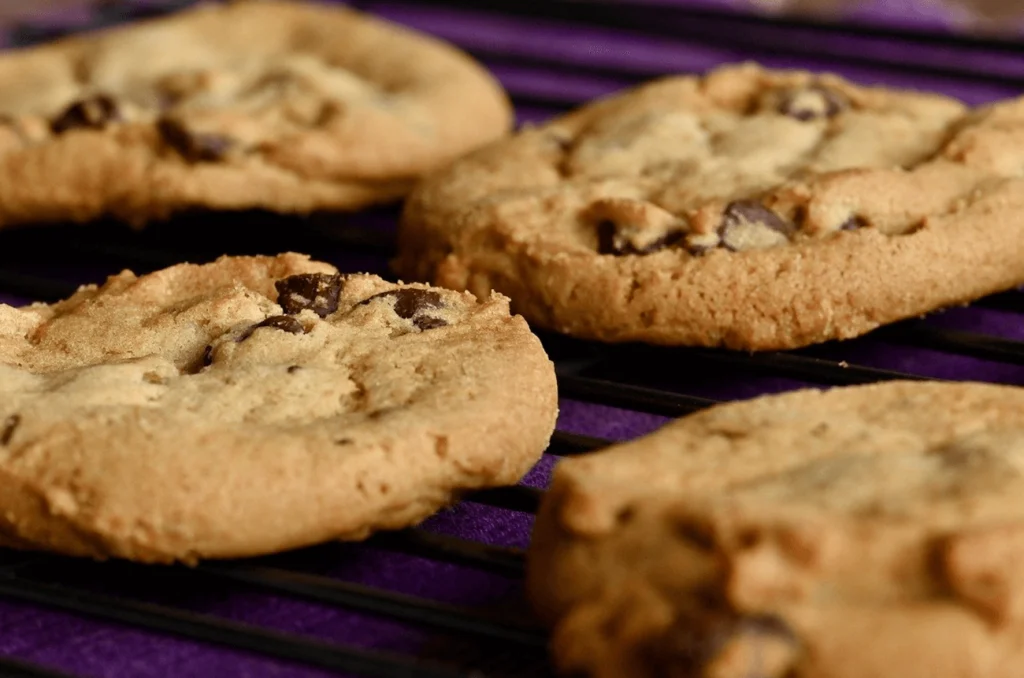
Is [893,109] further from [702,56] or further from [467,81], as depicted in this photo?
[702,56]

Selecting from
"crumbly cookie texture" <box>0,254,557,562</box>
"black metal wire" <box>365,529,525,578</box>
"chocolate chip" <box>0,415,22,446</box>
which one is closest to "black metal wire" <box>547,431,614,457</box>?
"crumbly cookie texture" <box>0,254,557,562</box>

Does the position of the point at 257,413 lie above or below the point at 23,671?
above

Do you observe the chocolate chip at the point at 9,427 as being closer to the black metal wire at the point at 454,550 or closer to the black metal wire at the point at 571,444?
the black metal wire at the point at 454,550

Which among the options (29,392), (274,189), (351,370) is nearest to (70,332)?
(29,392)

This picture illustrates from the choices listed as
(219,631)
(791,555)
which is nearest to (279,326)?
(219,631)

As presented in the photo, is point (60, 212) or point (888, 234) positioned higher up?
point (888, 234)

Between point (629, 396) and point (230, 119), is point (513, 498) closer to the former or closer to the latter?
point (629, 396)
